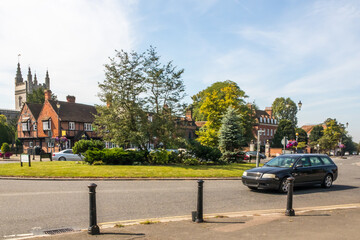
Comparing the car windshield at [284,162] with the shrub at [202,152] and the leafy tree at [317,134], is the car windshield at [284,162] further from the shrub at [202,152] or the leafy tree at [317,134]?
the leafy tree at [317,134]

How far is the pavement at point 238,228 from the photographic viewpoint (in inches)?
223

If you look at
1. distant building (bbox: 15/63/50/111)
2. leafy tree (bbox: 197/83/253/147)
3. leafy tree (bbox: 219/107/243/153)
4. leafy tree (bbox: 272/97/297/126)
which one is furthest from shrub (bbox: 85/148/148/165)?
distant building (bbox: 15/63/50/111)

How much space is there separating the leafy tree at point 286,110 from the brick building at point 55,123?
66128 millimetres

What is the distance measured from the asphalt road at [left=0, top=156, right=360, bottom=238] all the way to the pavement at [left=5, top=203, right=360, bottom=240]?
842 millimetres

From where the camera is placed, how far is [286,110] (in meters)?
98.7

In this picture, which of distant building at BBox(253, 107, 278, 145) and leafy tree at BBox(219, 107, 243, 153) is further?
distant building at BBox(253, 107, 278, 145)

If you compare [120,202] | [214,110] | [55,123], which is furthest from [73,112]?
[120,202]

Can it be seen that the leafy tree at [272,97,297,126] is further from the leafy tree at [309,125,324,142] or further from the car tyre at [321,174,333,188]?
the car tyre at [321,174,333,188]

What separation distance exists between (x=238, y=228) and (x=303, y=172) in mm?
6784

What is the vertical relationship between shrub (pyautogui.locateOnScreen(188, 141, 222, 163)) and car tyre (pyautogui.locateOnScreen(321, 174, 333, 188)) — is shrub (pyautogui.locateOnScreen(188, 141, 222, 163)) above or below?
above

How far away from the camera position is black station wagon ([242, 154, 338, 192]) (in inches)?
434

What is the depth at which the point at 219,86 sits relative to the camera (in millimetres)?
58000

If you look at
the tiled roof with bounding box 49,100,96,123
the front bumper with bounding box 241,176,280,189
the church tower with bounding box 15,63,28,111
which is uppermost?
the church tower with bounding box 15,63,28,111

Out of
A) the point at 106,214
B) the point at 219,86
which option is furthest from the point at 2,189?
the point at 219,86
